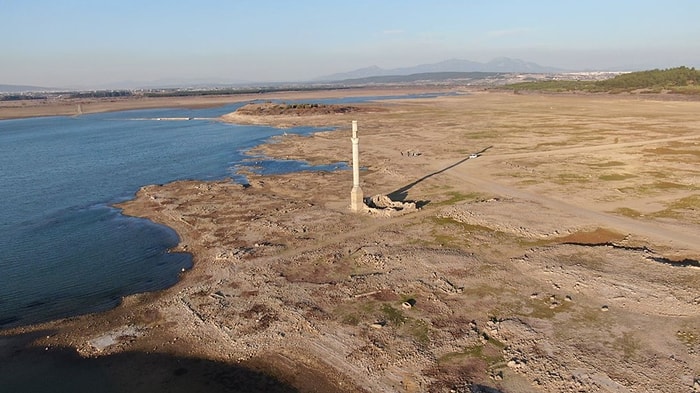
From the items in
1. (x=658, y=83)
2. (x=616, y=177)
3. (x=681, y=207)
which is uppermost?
(x=658, y=83)

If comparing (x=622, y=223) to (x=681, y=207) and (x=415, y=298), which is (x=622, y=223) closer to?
(x=681, y=207)

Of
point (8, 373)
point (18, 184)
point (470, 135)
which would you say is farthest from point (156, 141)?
point (8, 373)

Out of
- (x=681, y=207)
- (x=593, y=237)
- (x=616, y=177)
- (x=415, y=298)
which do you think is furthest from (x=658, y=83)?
(x=415, y=298)

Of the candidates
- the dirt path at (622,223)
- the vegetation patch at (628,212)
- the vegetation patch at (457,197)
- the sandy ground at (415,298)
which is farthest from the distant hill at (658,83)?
the vegetation patch at (457,197)

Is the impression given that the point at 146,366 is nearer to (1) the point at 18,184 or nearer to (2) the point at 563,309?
(2) the point at 563,309

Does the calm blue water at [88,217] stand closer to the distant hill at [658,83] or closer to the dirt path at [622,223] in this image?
the dirt path at [622,223]

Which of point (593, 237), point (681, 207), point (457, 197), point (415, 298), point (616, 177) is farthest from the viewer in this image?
point (616, 177)

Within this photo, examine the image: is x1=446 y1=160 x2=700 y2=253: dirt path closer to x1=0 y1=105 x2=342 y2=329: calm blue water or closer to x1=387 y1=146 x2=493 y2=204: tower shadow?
A: x1=387 y1=146 x2=493 y2=204: tower shadow
